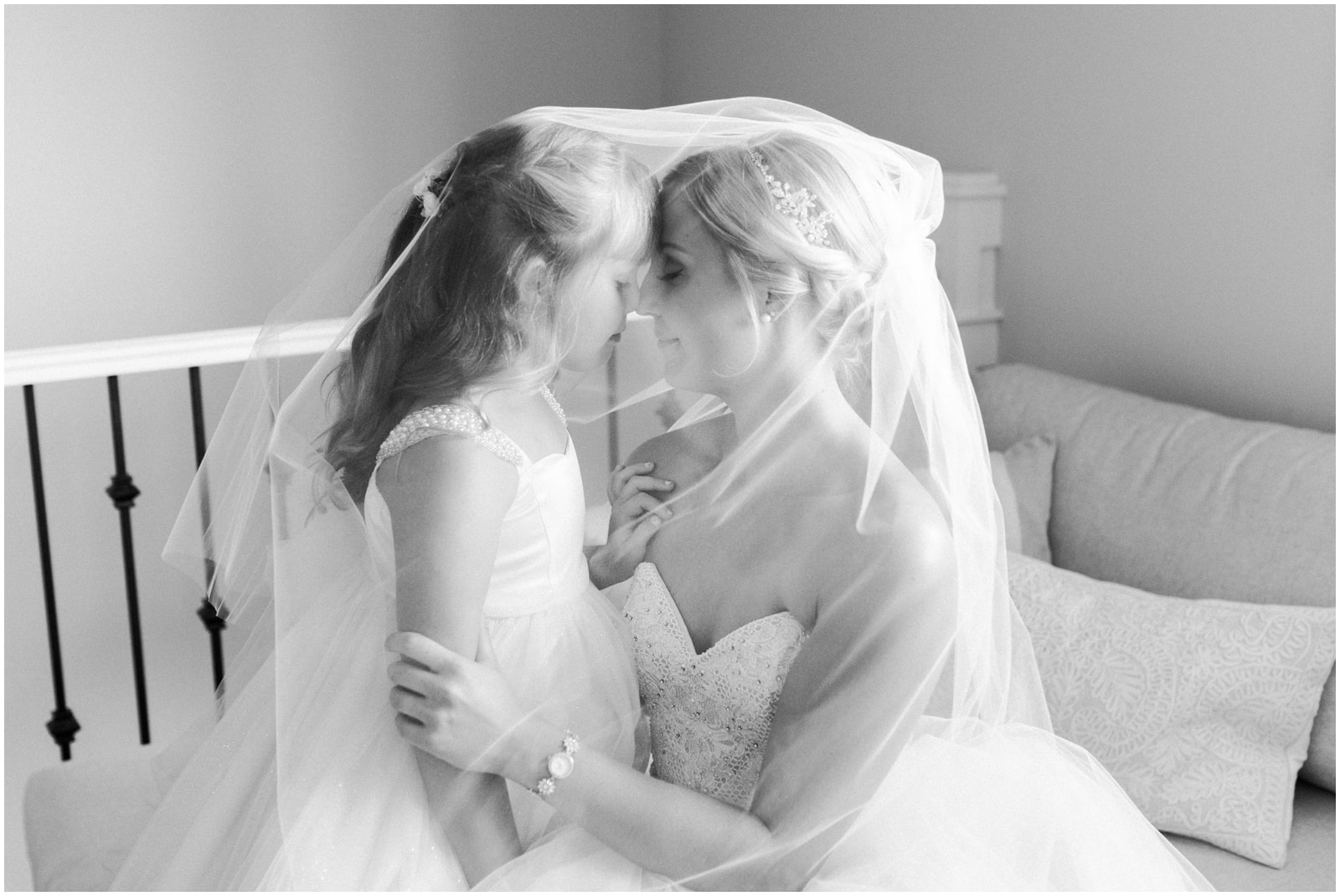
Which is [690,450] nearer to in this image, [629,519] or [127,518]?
[629,519]

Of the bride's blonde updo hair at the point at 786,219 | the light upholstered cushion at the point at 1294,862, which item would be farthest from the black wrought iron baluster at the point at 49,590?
the light upholstered cushion at the point at 1294,862

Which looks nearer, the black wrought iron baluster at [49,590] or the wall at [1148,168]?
the black wrought iron baluster at [49,590]

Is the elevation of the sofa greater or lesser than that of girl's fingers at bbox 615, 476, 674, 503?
lesser

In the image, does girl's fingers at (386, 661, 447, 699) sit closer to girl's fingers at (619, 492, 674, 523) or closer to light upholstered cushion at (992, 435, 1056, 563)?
girl's fingers at (619, 492, 674, 523)

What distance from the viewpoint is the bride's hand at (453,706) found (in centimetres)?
108

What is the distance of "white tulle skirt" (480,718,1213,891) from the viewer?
114cm

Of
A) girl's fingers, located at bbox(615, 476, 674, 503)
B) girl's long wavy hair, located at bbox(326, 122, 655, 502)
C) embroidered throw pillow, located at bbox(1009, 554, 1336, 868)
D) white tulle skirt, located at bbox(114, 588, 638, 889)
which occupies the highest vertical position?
girl's long wavy hair, located at bbox(326, 122, 655, 502)

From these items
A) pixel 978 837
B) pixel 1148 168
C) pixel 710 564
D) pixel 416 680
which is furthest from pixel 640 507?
pixel 1148 168

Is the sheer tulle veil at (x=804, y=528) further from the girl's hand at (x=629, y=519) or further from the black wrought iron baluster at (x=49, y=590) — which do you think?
the black wrought iron baluster at (x=49, y=590)

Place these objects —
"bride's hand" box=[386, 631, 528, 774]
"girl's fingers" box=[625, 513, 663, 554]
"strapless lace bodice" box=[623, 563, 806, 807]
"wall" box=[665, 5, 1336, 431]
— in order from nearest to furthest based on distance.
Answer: "bride's hand" box=[386, 631, 528, 774] → "strapless lace bodice" box=[623, 563, 806, 807] → "girl's fingers" box=[625, 513, 663, 554] → "wall" box=[665, 5, 1336, 431]

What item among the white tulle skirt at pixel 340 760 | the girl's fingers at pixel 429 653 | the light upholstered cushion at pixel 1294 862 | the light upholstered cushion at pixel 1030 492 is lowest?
the light upholstered cushion at pixel 1294 862

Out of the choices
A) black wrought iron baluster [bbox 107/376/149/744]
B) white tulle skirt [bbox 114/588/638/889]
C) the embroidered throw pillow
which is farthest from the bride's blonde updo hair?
black wrought iron baluster [bbox 107/376/149/744]

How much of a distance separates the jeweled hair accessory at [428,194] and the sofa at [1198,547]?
3.84 feet

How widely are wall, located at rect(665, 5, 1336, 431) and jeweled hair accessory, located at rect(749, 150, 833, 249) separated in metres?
1.43
